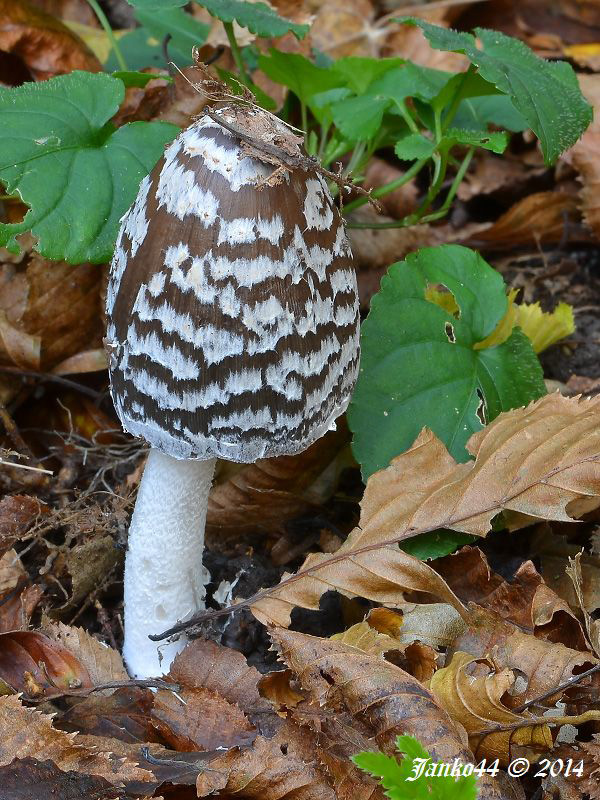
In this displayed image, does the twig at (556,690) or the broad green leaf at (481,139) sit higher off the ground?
the broad green leaf at (481,139)

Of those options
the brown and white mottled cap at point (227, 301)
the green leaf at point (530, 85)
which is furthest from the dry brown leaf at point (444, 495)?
the green leaf at point (530, 85)

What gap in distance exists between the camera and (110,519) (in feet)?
11.1

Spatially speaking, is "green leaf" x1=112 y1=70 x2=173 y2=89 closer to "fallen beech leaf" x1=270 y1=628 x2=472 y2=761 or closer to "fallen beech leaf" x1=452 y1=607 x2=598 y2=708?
"fallen beech leaf" x1=270 y1=628 x2=472 y2=761

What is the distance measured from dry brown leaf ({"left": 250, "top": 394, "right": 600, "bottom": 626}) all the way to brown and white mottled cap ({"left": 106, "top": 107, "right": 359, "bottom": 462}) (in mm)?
614

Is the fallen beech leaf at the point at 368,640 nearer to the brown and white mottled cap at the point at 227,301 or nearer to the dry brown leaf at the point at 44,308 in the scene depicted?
the brown and white mottled cap at the point at 227,301

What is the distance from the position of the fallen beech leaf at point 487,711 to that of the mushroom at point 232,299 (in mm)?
854

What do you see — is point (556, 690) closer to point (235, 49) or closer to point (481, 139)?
point (481, 139)

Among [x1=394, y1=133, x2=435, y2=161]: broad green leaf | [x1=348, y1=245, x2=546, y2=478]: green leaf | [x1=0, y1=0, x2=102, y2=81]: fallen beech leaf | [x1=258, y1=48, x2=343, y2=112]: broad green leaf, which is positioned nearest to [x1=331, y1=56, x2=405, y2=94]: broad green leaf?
[x1=258, y1=48, x2=343, y2=112]: broad green leaf

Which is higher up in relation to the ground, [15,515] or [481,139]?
[481,139]

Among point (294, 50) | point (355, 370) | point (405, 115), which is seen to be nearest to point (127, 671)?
point (355, 370)

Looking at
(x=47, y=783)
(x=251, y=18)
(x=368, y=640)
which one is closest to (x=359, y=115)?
(x=251, y=18)

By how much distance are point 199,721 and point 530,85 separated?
99.9 inches

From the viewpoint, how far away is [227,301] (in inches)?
87.7

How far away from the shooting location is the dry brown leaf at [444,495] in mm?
2904
